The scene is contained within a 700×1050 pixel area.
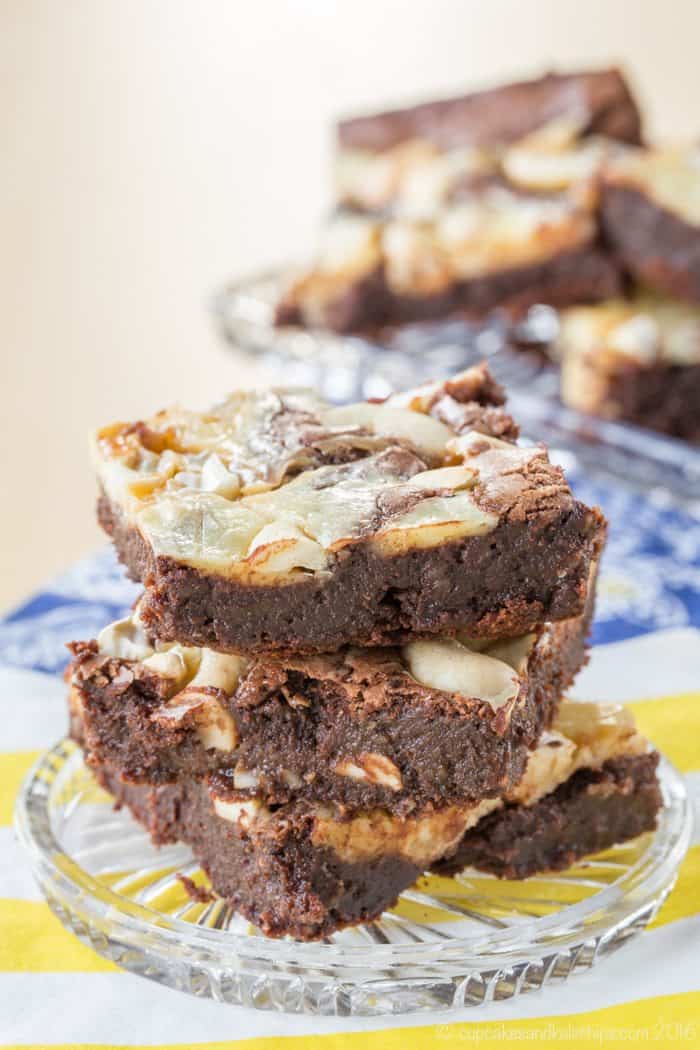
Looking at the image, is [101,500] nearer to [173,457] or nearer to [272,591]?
[173,457]

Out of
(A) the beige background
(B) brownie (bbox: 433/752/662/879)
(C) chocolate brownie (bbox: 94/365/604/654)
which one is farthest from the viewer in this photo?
(A) the beige background

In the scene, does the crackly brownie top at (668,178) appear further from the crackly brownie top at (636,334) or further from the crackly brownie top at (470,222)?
the crackly brownie top at (636,334)

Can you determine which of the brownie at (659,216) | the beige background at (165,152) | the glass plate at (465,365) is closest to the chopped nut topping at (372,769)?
the glass plate at (465,365)

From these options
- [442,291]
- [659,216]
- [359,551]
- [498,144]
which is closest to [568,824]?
[359,551]

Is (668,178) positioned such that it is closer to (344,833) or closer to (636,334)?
(636,334)

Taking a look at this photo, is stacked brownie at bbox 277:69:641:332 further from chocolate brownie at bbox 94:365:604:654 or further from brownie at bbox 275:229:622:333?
chocolate brownie at bbox 94:365:604:654

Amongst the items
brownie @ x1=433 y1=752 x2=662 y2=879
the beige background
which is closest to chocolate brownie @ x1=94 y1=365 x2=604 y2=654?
brownie @ x1=433 y1=752 x2=662 y2=879

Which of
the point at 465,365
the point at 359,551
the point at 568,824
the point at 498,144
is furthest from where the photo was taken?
the point at 498,144
